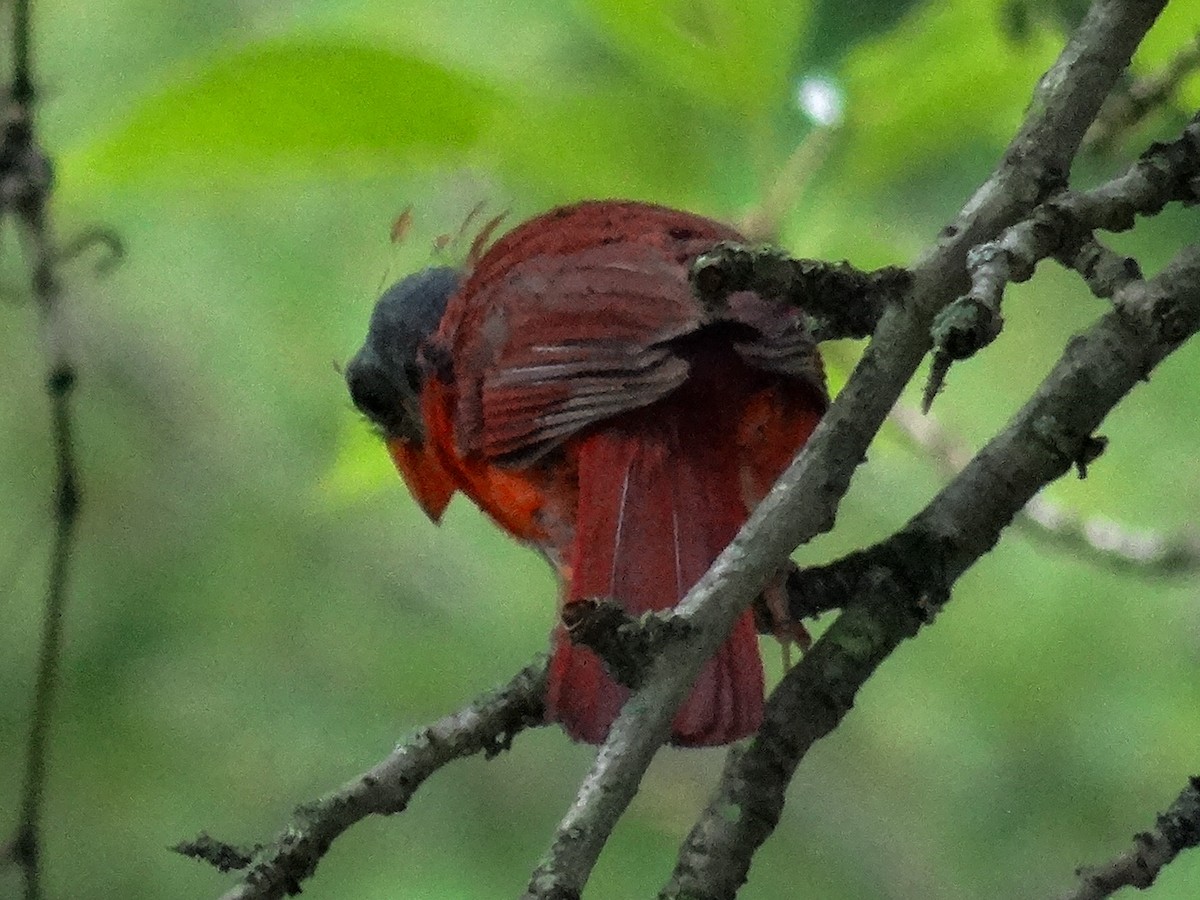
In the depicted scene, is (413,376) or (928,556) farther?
(413,376)

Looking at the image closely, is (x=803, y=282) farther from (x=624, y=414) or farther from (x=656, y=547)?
(x=624, y=414)

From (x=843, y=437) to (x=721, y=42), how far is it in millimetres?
780

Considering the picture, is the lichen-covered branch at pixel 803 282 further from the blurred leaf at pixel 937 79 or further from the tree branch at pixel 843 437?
the blurred leaf at pixel 937 79

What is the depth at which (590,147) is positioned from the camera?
1817 mm

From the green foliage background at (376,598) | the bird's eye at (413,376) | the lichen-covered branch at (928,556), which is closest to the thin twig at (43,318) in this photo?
the green foliage background at (376,598)

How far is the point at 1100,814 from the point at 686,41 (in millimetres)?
1931

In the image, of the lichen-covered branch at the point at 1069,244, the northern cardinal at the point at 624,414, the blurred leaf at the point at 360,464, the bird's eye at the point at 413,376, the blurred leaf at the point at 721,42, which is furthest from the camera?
the bird's eye at the point at 413,376

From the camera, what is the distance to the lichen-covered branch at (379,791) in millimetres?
1276

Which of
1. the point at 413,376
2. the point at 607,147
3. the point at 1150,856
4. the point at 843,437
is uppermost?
the point at 413,376

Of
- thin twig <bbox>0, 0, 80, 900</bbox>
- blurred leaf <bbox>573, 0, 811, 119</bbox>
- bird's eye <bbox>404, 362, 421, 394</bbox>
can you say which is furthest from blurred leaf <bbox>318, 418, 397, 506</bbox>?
blurred leaf <bbox>573, 0, 811, 119</bbox>

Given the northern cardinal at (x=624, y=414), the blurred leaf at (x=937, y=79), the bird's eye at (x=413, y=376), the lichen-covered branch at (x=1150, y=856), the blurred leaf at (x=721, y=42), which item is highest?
the bird's eye at (x=413, y=376)

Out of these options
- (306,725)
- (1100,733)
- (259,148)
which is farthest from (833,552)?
(259,148)

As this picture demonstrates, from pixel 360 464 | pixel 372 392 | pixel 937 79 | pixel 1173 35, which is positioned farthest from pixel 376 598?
pixel 1173 35

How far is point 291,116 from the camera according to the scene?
1676mm
